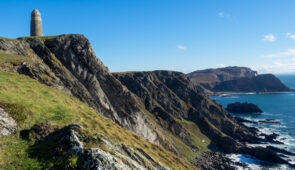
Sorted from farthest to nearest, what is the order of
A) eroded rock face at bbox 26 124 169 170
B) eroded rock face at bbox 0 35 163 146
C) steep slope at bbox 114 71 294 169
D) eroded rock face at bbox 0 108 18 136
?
steep slope at bbox 114 71 294 169
eroded rock face at bbox 0 35 163 146
eroded rock face at bbox 0 108 18 136
eroded rock face at bbox 26 124 169 170

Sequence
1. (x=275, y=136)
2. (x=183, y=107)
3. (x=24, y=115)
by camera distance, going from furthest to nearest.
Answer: (x=183, y=107), (x=275, y=136), (x=24, y=115)

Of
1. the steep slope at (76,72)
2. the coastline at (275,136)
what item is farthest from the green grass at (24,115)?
the coastline at (275,136)

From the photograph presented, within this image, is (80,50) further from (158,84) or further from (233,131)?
(233,131)

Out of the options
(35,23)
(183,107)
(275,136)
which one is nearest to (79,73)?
(35,23)

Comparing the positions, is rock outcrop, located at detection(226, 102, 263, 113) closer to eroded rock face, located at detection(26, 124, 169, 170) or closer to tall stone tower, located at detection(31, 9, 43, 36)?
tall stone tower, located at detection(31, 9, 43, 36)

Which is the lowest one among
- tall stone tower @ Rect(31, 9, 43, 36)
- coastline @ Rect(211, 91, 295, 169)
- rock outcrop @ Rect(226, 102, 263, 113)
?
coastline @ Rect(211, 91, 295, 169)

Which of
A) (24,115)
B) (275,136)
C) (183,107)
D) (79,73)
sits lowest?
(275,136)

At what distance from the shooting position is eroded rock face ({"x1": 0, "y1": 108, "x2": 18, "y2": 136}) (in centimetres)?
1916

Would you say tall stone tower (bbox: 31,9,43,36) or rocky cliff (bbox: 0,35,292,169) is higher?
tall stone tower (bbox: 31,9,43,36)

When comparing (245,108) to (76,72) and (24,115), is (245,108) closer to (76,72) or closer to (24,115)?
(76,72)

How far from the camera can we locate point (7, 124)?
19.7 m

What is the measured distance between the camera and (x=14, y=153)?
57.7 ft

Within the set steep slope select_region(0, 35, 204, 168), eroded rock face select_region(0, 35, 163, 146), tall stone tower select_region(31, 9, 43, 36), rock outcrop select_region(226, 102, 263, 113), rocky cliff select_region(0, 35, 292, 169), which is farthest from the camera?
rock outcrop select_region(226, 102, 263, 113)

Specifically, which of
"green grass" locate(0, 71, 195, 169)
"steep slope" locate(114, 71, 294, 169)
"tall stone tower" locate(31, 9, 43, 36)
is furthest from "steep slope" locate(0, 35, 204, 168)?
"steep slope" locate(114, 71, 294, 169)
